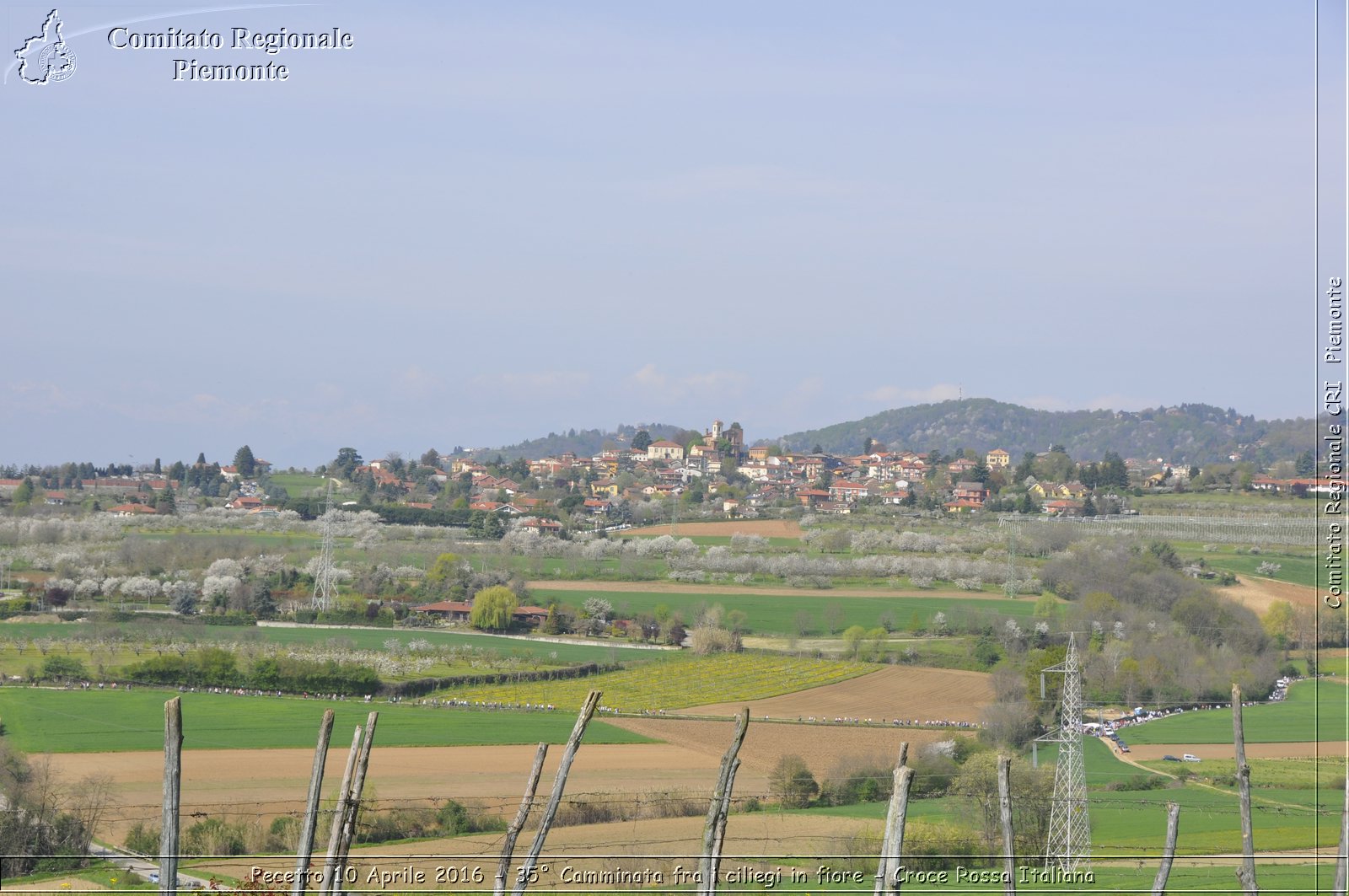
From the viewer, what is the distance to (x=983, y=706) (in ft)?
69.3

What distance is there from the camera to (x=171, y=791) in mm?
5402

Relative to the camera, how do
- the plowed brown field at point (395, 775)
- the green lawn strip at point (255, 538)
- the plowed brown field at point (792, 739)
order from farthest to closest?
the green lawn strip at point (255, 538)
the plowed brown field at point (792, 739)
the plowed brown field at point (395, 775)

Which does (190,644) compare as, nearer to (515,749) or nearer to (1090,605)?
(515,749)

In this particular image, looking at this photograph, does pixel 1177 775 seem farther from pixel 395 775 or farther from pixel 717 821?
pixel 717 821

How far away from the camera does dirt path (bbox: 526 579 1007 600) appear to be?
35.1 m

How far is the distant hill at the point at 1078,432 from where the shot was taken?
52.8 m

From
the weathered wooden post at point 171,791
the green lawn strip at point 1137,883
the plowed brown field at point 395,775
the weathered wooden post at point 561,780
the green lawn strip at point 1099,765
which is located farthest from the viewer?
the green lawn strip at point 1099,765

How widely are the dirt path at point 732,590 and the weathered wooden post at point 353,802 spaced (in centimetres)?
2924

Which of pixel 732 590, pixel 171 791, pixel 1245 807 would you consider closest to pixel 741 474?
pixel 732 590

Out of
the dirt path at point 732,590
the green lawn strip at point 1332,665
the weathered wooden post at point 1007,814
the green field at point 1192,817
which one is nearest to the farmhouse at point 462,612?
the dirt path at point 732,590

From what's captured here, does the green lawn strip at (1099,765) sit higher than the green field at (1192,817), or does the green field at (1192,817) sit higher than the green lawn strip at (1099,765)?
the green field at (1192,817)

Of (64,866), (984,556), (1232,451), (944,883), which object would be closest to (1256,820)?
(944,883)

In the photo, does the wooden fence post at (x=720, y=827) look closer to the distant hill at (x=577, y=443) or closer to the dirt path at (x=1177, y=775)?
the dirt path at (x=1177, y=775)

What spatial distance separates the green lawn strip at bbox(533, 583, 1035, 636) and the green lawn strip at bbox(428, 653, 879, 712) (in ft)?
10.9
